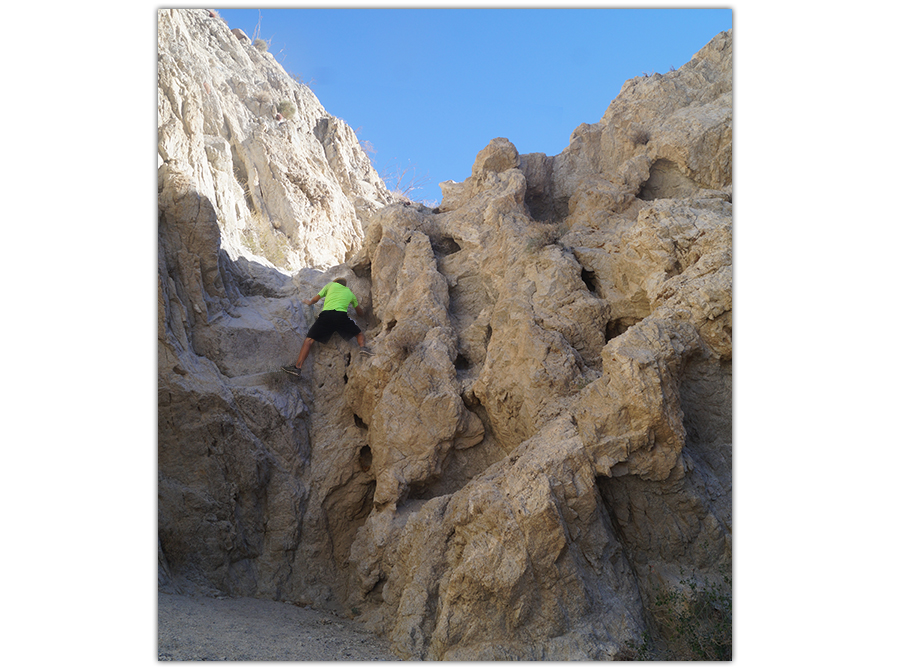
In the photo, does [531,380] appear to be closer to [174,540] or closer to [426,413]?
[426,413]

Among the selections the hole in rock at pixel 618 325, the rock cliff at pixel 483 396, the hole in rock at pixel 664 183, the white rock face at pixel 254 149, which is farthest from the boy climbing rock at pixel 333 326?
the hole in rock at pixel 664 183

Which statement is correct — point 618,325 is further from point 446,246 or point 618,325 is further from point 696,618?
point 696,618

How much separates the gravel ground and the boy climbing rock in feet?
10.00

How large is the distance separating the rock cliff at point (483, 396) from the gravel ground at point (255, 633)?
1.11 ft

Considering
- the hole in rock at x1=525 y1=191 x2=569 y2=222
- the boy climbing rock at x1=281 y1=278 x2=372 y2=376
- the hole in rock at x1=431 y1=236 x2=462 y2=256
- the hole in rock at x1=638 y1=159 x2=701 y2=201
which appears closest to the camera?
the boy climbing rock at x1=281 y1=278 x2=372 y2=376

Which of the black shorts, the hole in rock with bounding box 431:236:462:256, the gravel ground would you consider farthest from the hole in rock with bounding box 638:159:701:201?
the gravel ground

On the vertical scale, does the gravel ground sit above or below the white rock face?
below

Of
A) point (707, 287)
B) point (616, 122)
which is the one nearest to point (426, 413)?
point (707, 287)

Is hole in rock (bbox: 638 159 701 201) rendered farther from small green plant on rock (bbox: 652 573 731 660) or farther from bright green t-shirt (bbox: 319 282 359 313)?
small green plant on rock (bbox: 652 573 731 660)

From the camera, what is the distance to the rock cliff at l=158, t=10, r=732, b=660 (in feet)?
19.6

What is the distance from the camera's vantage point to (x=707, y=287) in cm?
662

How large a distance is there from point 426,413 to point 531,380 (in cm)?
136

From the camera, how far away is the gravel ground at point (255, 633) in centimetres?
515

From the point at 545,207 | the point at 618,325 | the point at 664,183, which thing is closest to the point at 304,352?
the point at 618,325
